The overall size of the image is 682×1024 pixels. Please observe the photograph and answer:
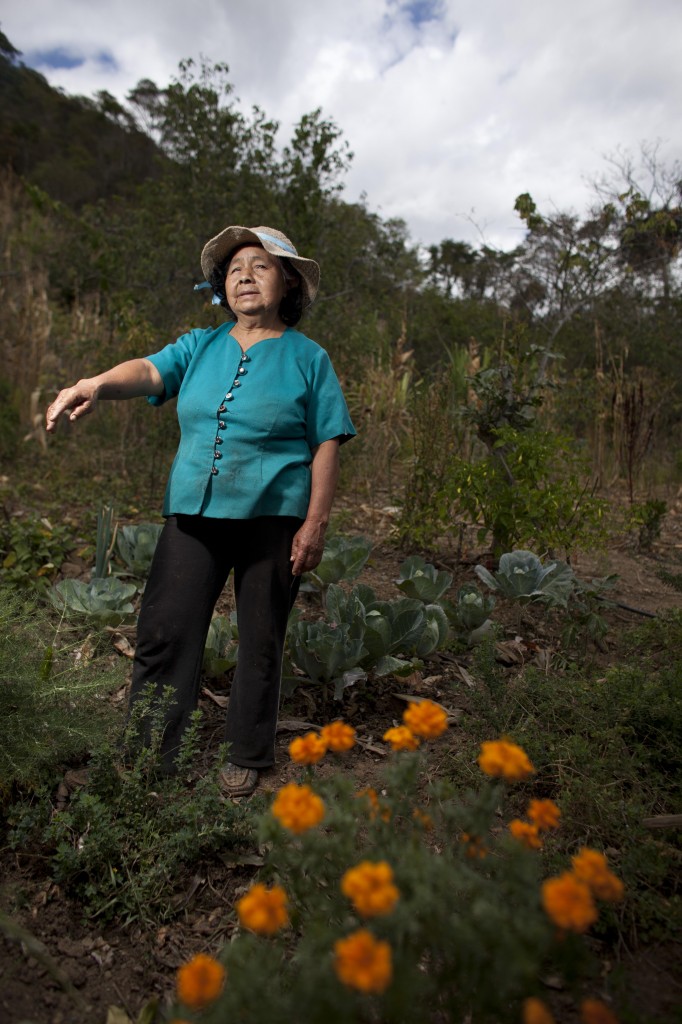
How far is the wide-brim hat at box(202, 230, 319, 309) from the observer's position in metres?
2.27

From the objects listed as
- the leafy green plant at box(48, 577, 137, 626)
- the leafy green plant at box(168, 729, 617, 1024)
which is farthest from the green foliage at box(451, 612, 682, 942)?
the leafy green plant at box(48, 577, 137, 626)

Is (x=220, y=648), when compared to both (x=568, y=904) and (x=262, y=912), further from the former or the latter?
(x=568, y=904)

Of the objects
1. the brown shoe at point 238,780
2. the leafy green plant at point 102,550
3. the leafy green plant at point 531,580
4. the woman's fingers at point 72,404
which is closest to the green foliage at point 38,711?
the brown shoe at point 238,780

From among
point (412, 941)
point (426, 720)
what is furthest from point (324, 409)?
point (412, 941)

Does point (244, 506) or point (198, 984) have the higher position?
point (244, 506)

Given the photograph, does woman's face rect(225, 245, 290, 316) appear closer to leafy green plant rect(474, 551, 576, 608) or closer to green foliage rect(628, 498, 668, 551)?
leafy green plant rect(474, 551, 576, 608)

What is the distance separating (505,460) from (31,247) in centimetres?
719

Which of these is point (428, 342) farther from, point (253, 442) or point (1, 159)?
point (1, 159)

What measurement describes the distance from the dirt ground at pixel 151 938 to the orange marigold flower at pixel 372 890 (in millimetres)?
488

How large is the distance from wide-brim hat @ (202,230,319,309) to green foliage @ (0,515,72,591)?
1.82 meters

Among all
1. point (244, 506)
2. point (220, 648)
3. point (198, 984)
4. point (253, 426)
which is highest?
point (253, 426)

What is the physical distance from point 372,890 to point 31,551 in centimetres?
332

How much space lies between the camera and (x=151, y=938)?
1673 millimetres

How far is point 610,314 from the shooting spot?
11.6m
